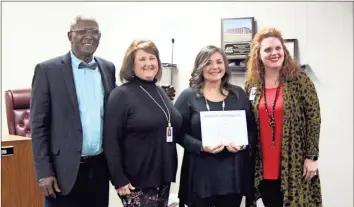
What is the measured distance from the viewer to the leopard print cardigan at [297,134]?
2133 millimetres

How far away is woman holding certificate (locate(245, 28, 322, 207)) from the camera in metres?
2.14

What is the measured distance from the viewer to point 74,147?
1.92 metres

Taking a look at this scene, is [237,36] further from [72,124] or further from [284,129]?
[72,124]

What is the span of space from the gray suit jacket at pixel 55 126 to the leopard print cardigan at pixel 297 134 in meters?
1.12

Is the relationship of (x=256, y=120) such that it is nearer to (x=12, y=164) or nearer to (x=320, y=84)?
(x=320, y=84)

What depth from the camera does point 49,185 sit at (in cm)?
190

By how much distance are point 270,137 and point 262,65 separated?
1.44 ft

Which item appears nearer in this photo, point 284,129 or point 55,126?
point 55,126

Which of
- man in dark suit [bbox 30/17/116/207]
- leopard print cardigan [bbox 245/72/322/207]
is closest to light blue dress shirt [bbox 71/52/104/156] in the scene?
man in dark suit [bbox 30/17/116/207]

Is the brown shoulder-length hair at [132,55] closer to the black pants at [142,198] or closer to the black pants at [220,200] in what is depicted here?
the black pants at [142,198]

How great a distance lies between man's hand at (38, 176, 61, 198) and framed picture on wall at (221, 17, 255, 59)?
7.61 ft

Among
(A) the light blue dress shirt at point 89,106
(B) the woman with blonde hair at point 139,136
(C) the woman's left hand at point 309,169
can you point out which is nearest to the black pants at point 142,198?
(B) the woman with blonde hair at point 139,136

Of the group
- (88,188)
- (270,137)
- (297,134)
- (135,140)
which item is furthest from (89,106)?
(297,134)

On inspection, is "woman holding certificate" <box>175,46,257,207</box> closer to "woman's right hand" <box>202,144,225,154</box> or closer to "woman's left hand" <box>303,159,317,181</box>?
"woman's right hand" <box>202,144,225,154</box>
